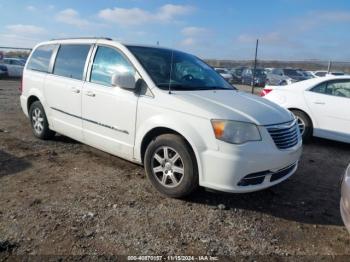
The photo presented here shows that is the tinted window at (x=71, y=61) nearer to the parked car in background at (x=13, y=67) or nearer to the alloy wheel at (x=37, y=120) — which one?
the alloy wheel at (x=37, y=120)

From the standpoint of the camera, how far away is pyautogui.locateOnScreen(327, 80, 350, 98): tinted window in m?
6.86

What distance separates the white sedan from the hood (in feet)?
9.46

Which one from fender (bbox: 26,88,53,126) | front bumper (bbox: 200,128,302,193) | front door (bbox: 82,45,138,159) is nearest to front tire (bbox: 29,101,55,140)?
fender (bbox: 26,88,53,126)

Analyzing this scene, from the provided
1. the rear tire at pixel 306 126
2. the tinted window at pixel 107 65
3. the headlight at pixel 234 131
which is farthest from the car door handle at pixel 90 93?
the rear tire at pixel 306 126

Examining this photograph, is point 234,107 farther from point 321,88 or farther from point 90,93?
point 321,88

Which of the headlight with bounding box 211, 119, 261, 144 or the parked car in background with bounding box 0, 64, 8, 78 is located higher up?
the headlight with bounding box 211, 119, 261, 144

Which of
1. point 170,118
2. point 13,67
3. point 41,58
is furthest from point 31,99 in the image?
point 13,67

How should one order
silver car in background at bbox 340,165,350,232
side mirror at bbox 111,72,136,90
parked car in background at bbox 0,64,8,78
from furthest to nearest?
parked car in background at bbox 0,64,8,78 < side mirror at bbox 111,72,136,90 < silver car in background at bbox 340,165,350,232

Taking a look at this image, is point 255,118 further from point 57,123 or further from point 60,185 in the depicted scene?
point 57,123

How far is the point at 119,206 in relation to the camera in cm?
385

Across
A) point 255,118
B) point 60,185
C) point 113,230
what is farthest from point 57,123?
point 255,118

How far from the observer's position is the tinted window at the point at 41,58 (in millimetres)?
6016

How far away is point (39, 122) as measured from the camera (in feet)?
20.6

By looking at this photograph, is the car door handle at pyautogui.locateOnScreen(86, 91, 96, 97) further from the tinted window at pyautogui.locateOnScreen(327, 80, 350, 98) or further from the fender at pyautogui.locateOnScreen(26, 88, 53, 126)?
the tinted window at pyautogui.locateOnScreen(327, 80, 350, 98)
